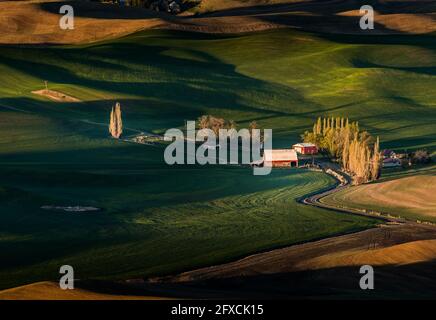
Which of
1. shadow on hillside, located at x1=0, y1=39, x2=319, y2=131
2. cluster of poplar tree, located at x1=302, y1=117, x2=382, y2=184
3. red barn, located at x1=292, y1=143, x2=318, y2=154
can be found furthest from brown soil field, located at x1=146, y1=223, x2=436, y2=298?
shadow on hillside, located at x1=0, y1=39, x2=319, y2=131

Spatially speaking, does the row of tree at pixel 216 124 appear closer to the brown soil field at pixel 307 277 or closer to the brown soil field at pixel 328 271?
the brown soil field at pixel 307 277

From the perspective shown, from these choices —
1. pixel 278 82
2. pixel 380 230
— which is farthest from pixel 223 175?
pixel 278 82

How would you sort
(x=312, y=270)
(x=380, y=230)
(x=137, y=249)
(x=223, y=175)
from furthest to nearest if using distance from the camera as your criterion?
(x=223, y=175) < (x=380, y=230) < (x=137, y=249) < (x=312, y=270)

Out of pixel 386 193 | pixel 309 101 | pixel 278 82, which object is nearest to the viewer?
pixel 386 193

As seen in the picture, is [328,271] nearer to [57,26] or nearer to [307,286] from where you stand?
[307,286]

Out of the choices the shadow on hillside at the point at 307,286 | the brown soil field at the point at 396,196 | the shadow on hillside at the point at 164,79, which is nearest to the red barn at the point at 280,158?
the brown soil field at the point at 396,196
